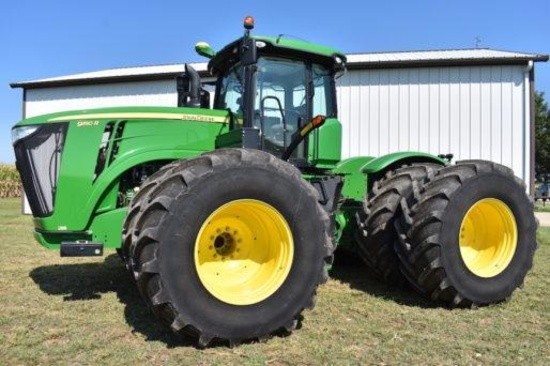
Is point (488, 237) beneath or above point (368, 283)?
above

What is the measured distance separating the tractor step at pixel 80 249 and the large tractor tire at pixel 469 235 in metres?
2.82

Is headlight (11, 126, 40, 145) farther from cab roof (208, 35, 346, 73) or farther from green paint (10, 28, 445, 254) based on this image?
cab roof (208, 35, 346, 73)

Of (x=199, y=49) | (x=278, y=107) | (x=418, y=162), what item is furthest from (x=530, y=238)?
(x=199, y=49)

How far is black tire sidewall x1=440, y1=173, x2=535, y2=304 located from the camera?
4.96 m

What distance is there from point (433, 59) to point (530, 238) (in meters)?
10.5

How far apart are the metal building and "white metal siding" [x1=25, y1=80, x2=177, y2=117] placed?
7.32 ft

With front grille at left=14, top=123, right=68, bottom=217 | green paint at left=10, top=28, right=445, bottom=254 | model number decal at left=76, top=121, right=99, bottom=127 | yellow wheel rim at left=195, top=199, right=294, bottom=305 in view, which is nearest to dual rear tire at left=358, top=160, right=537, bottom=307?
green paint at left=10, top=28, right=445, bottom=254

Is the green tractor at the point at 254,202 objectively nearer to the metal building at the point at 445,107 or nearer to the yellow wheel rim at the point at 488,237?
the yellow wheel rim at the point at 488,237

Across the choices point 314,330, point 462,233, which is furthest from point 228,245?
point 462,233

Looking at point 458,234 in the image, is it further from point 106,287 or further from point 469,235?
point 106,287

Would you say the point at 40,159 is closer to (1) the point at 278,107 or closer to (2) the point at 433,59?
(1) the point at 278,107

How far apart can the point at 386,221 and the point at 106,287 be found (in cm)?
319

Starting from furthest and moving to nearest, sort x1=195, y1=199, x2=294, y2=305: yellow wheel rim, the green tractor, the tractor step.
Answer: the tractor step
x1=195, y1=199, x2=294, y2=305: yellow wheel rim
the green tractor

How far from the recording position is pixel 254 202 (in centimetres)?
412
